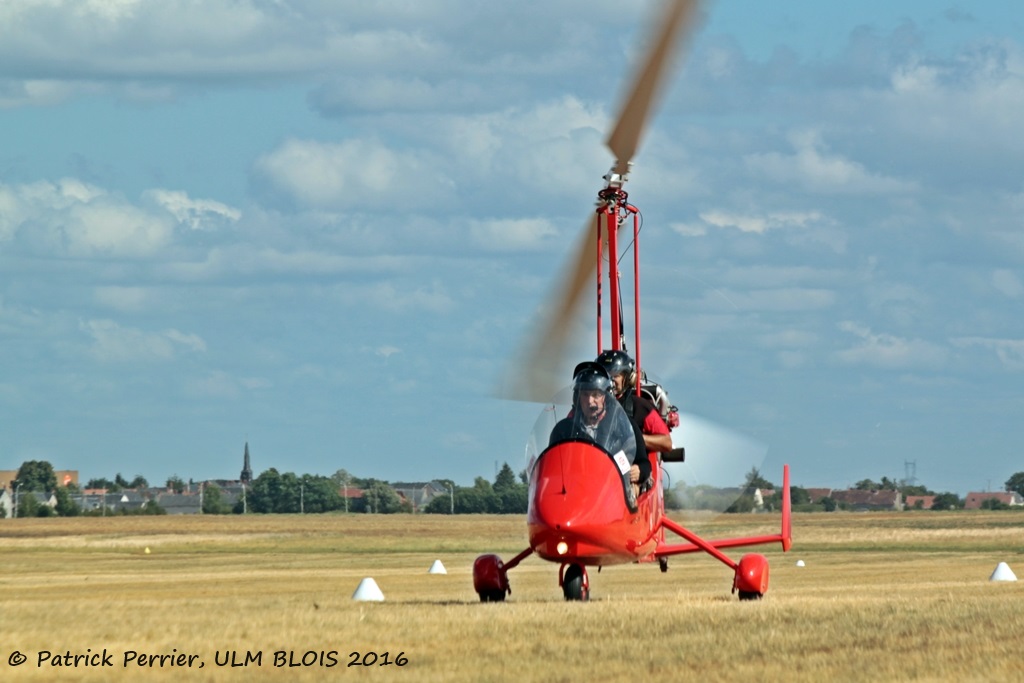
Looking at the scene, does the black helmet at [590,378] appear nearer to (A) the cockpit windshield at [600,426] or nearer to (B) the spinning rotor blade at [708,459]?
(A) the cockpit windshield at [600,426]

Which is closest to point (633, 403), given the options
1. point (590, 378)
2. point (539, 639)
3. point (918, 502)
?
point (590, 378)

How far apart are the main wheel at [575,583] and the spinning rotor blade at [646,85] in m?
4.40

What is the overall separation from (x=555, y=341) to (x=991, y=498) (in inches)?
6395

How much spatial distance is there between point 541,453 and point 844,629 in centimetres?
471

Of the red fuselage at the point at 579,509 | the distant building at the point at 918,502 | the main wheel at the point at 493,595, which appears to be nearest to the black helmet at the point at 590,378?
the red fuselage at the point at 579,509

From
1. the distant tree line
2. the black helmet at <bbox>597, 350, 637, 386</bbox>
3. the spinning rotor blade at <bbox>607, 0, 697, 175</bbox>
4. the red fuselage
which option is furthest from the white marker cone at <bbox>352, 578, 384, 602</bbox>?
the distant tree line

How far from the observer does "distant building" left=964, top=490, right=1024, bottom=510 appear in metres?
170

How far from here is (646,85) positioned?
13859 mm

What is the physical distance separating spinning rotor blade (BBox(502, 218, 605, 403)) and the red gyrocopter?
0.01 meters

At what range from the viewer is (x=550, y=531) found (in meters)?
16.1

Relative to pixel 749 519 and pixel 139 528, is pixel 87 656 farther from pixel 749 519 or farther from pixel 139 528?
pixel 139 528

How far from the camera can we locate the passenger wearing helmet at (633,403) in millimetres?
17953

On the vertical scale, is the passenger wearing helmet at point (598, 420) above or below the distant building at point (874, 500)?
below

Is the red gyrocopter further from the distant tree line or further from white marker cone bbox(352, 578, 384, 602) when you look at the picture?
the distant tree line
